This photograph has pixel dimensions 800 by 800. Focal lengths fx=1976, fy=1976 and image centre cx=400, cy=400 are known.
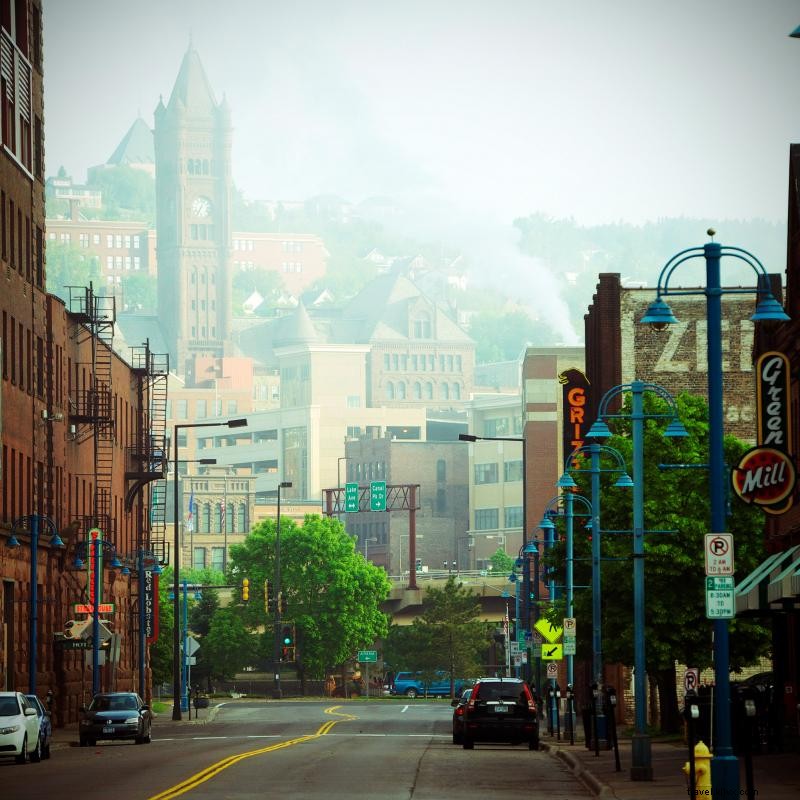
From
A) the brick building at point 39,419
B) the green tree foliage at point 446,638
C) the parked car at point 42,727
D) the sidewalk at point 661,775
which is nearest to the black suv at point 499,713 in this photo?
the sidewalk at point 661,775

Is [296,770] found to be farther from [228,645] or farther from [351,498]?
[351,498]

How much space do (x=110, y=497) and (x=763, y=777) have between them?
5512 centimetres

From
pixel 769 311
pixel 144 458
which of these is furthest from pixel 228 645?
pixel 769 311

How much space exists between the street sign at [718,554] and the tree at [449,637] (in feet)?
387

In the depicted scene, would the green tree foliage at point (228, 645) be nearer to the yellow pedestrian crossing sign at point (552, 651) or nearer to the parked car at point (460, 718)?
the yellow pedestrian crossing sign at point (552, 651)

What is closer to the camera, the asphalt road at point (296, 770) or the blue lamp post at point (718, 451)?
the blue lamp post at point (718, 451)

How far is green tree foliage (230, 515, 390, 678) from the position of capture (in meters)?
139

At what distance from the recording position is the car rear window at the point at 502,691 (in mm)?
50406

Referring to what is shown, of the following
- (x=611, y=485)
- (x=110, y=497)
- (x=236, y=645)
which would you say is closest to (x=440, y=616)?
(x=236, y=645)

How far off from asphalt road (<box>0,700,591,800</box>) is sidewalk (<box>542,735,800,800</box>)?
50 centimetres

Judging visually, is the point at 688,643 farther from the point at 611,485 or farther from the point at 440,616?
the point at 440,616

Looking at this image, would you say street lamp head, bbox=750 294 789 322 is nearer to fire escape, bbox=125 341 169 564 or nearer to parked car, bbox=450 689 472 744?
parked car, bbox=450 689 472 744

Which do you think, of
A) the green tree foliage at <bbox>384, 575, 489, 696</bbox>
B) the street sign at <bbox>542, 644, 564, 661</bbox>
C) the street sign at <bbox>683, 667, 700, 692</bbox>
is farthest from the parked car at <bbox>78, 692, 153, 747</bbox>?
the green tree foliage at <bbox>384, 575, 489, 696</bbox>

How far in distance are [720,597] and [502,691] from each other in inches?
963
